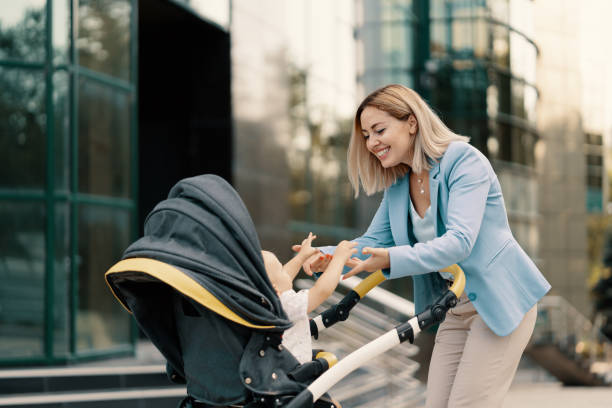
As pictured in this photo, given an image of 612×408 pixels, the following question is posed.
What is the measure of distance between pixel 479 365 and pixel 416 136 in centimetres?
97

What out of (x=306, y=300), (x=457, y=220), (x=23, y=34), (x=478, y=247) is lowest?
(x=306, y=300)

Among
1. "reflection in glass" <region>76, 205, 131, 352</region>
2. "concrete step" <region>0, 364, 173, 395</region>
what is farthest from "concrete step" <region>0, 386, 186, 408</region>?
"reflection in glass" <region>76, 205, 131, 352</region>

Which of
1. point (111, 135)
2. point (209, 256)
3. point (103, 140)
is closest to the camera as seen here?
point (209, 256)

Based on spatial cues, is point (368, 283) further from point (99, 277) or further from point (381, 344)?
point (99, 277)

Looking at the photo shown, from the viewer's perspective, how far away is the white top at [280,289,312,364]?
3.33 metres

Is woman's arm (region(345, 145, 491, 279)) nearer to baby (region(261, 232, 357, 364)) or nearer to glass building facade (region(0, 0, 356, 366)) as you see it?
baby (region(261, 232, 357, 364))

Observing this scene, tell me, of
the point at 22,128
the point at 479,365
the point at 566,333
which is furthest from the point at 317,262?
the point at 566,333

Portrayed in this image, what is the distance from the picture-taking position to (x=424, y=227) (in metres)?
3.48

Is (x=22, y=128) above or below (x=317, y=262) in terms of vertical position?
above

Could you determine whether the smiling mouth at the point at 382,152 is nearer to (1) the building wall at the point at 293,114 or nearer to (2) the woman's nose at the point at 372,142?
(2) the woman's nose at the point at 372,142

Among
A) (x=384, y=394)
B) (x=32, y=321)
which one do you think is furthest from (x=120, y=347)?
(x=384, y=394)

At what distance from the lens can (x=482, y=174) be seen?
3.24 meters

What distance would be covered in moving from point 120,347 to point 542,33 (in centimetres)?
2466

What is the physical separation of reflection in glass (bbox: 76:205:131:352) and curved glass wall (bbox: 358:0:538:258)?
10.7 meters
